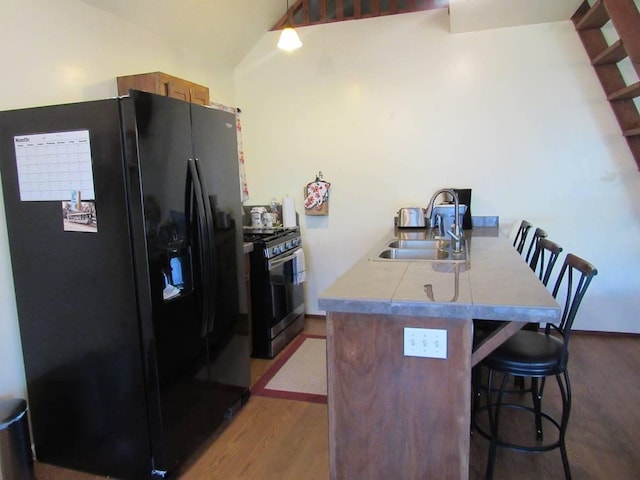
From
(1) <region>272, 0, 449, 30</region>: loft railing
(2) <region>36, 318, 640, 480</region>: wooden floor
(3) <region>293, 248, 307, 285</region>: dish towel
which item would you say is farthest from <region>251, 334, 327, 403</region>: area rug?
(1) <region>272, 0, 449, 30</region>: loft railing

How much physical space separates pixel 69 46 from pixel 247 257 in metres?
1.78

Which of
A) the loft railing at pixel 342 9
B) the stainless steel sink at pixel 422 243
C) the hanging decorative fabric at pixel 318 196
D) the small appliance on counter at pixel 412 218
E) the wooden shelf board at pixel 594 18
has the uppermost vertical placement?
the loft railing at pixel 342 9

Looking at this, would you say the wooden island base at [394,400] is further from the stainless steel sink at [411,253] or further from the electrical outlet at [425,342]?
the stainless steel sink at [411,253]

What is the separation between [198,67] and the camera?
3701 millimetres

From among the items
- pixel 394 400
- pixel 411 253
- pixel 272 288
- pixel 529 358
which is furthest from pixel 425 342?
pixel 272 288

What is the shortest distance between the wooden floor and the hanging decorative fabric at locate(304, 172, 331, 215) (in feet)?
6.36

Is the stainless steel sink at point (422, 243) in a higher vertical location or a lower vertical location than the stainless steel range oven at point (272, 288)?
higher

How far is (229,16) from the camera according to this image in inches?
142

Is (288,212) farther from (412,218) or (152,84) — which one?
(152,84)

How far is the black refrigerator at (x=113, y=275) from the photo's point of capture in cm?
191

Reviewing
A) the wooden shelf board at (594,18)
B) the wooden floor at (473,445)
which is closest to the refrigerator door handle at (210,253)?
the wooden floor at (473,445)

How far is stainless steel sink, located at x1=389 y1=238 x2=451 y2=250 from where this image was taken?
285cm

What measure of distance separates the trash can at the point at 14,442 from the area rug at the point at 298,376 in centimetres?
130

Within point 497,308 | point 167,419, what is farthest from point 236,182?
point 497,308
